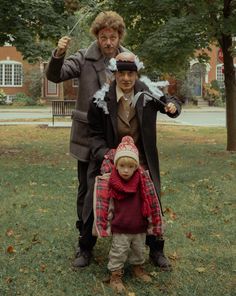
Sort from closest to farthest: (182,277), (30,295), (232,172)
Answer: (30,295)
(182,277)
(232,172)

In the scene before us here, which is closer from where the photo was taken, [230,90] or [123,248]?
[123,248]

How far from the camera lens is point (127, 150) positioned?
411 cm

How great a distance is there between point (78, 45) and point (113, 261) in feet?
107

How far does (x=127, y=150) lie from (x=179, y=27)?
8.45 metres

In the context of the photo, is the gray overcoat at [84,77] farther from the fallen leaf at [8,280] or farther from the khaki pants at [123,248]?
the fallen leaf at [8,280]

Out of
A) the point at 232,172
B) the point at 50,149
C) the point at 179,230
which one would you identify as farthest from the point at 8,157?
the point at 179,230

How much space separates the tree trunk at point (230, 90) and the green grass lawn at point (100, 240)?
1538 millimetres

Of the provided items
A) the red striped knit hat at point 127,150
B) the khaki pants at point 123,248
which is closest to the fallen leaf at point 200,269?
the khaki pants at point 123,248

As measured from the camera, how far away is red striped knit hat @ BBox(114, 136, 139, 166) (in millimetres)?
4102

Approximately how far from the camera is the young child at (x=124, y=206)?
13.6ft

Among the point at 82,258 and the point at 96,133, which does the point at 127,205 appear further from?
the point at 82,258

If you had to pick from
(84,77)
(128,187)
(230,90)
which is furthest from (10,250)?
(230,90)

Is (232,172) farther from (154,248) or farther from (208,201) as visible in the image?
(154,248)

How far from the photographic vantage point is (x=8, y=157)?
12.8 metres
